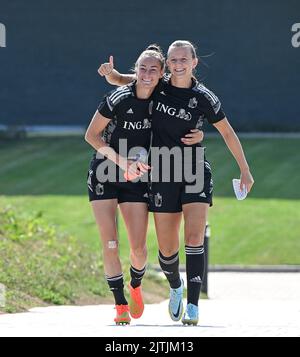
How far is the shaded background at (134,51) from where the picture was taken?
102 feet

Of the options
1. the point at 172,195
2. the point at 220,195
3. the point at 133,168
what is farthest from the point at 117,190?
the point at 220,195

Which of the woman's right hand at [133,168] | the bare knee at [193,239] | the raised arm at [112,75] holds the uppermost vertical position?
the raised arm at [112,75]

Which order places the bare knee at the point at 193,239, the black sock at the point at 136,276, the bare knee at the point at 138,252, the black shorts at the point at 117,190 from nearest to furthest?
the bare knee at the point at 193,239, the black shorts at the point at 117,190, the bare knee at the point at 138,252, the black sock at the point at 136,276

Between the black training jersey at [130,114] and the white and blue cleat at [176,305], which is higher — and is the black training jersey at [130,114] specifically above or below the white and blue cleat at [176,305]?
above

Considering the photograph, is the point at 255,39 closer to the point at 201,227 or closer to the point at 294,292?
the point at 294,292

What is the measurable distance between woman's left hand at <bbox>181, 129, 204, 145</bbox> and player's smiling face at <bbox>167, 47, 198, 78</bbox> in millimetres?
435

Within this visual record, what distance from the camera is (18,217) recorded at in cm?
1667

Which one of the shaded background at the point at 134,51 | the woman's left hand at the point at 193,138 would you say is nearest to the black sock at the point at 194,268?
the woman's left hand at the point at 193,138

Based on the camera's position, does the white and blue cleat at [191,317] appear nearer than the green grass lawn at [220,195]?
Yes

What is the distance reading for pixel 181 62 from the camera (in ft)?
29.8

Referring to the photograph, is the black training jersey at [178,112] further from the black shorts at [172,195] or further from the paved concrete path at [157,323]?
the paved concrete path at [157,323]

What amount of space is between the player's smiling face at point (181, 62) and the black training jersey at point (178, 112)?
123 mm
